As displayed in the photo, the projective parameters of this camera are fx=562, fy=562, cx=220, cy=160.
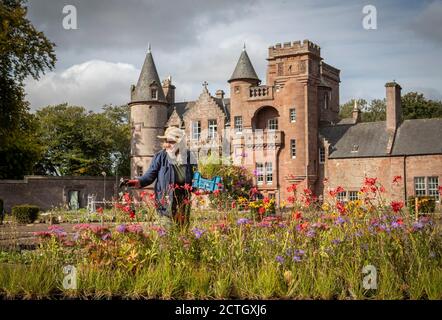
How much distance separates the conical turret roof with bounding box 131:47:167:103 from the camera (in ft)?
161

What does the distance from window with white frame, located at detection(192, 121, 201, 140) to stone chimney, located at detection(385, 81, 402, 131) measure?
1552cm

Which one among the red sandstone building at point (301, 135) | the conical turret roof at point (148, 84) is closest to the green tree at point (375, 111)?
the red sandstone building at point (301, 135)

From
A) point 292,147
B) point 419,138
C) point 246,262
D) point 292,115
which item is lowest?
point 246,262

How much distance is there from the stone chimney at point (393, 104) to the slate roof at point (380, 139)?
18.3 inches

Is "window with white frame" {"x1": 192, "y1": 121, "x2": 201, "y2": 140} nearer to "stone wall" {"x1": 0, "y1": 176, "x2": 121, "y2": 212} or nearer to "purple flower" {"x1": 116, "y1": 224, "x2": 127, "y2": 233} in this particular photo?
"stone wall" {"x1": 0, "y1": 176, "x2": 121, "y2": 212}

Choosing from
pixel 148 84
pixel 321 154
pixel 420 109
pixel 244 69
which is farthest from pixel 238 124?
pixel 420 109

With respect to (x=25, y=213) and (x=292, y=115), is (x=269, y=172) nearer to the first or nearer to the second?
(x=292, y=115)

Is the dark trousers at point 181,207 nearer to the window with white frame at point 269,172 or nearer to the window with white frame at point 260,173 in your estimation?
the window with white frame at point 269,172

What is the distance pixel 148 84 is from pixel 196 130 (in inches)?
242

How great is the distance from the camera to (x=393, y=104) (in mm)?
40156

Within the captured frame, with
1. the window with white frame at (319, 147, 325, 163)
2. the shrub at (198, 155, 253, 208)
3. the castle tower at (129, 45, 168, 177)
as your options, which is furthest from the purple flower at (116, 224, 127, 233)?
the castle tower at (129, 45, 168, 177)

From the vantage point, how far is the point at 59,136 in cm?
5369

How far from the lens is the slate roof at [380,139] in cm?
3766

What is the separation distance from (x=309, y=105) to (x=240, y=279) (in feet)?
116
